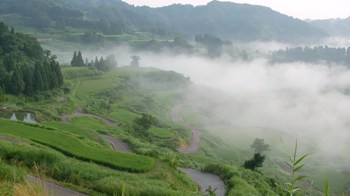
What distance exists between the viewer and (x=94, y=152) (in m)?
22.7

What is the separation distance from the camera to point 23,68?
62.0 meters

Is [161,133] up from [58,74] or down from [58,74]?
down

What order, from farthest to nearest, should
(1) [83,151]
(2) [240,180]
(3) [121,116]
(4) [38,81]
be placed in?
(3) [121,116]
(4) [38,81]
(2) [240,180]
(1) [83,151]

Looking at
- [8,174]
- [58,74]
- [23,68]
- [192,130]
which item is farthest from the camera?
[192,130]

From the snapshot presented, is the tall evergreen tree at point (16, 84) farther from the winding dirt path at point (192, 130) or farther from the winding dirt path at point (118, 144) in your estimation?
the winding dirt path at point (192, 130)

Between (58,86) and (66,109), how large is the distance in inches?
465

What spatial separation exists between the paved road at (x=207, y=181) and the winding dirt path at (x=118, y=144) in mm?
7851

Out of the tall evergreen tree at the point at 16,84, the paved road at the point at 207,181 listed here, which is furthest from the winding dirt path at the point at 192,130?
the paved road at the point at 207,181

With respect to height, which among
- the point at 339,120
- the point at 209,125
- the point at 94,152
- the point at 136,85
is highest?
the point at 94,152

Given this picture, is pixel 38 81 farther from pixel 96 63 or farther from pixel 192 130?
pixel 96 63

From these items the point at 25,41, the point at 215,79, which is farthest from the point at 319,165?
the point at 215,79

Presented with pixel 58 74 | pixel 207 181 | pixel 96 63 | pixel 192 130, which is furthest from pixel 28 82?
pixel 96 63

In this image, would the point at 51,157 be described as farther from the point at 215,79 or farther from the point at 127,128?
the point at 215,79

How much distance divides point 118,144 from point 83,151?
52.0 feet
